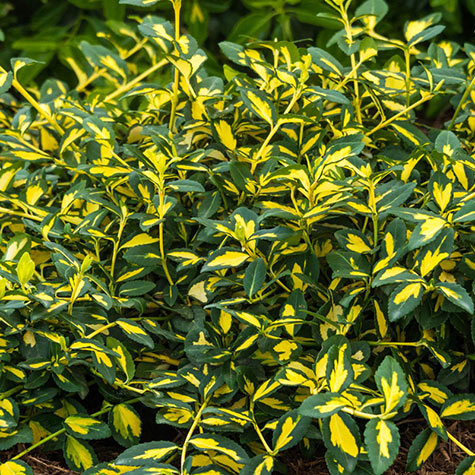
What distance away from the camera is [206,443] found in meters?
1.14

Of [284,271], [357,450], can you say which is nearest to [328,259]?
[284,271]

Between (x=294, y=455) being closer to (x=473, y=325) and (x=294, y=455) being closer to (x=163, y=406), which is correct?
(x=163, y=406)

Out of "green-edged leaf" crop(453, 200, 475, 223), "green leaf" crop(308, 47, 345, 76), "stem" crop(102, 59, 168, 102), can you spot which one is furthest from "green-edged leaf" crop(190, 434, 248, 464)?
"stem" crop(102, 59, 168, 102)

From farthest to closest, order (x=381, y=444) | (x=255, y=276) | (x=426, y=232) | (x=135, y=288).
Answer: (x=135, y=288) < (x=255, y=276) < (x=426, y=232) < (x=381, y=444)

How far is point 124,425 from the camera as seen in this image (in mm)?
1295

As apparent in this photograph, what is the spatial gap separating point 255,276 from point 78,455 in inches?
19.3

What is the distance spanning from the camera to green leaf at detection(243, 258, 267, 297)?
121 centimetres

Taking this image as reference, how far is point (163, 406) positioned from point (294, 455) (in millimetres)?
305

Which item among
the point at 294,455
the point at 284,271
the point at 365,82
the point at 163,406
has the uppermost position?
the point at 365,82

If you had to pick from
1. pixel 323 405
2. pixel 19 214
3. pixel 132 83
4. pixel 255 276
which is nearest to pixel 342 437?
pixel 323 405

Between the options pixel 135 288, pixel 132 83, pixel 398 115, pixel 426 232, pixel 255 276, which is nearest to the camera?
pixel 426 232

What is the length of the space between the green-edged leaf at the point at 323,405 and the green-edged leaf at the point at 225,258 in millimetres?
291

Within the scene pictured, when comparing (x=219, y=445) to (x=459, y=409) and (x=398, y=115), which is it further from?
(x=398, y=115)

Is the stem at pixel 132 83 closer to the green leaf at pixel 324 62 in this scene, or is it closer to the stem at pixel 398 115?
the green leaf at pixel 324 62
